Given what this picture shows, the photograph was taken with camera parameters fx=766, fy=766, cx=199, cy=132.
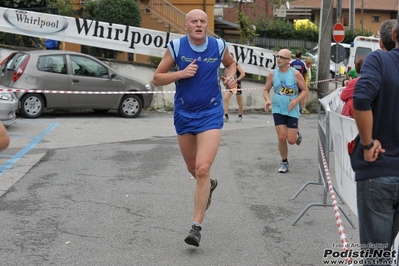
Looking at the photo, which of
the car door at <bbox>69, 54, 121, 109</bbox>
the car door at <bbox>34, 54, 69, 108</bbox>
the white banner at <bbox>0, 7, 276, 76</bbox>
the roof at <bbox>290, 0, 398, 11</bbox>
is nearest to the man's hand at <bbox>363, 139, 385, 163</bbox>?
the car door at <bbox>34, 54, 69, 108</bbox>

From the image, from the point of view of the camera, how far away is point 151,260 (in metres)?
6.46

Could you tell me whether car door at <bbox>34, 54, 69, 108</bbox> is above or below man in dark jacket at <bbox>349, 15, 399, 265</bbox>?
below

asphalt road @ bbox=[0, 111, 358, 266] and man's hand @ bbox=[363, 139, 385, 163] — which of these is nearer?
man's hand @ bbox=[363, 139, 385, 163]

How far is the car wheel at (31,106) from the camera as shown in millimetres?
17719

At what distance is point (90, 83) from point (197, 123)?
1211 cm

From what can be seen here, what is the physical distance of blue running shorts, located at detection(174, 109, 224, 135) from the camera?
6.91 meters

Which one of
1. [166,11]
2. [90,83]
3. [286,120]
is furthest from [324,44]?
[286,120]

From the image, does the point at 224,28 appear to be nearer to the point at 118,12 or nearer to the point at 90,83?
the point at 118,12

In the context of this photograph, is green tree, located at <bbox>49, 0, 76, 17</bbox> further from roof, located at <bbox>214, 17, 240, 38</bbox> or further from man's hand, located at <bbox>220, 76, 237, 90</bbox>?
man's hand, located at <bbox>220, 76, 237, 90</bbox>

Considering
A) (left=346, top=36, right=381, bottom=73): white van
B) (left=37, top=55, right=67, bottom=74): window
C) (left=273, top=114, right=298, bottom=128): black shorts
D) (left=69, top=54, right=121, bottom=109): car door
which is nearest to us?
(left=273, top=114, right=298, bottom=128): black shorts

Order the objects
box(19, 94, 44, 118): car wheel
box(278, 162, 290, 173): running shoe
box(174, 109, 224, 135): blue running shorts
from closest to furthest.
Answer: box(174, 109, 224, 135): blue running shorts → box(278, 162, 290, 173): running shoe → box(19, 94, 44, 118): car wheel

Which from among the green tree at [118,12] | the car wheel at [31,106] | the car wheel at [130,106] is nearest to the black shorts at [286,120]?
the car wheel at [31,106]

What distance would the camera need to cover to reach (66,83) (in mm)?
18297

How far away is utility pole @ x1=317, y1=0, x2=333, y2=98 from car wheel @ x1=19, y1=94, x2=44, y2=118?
10.8 metres
